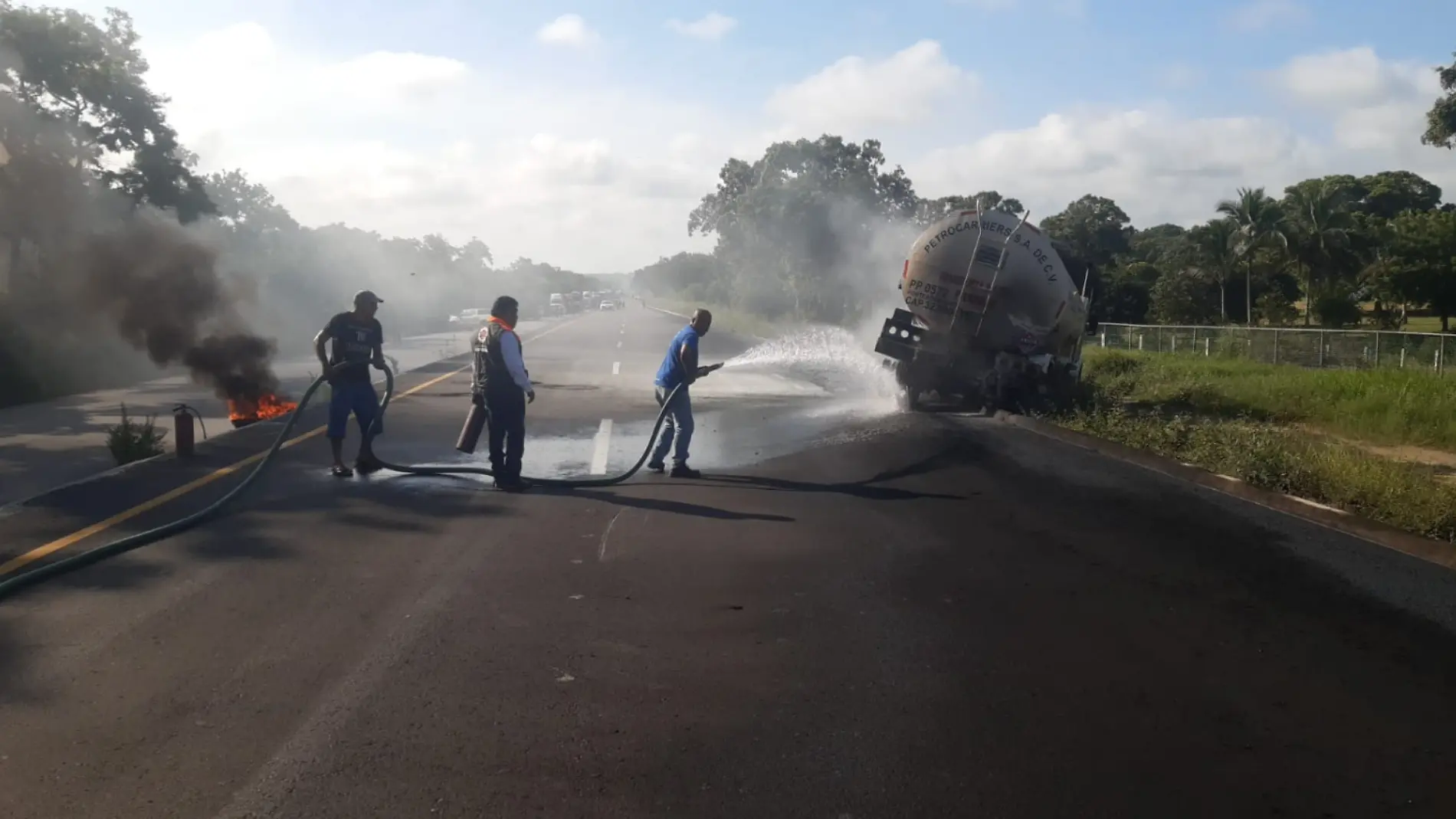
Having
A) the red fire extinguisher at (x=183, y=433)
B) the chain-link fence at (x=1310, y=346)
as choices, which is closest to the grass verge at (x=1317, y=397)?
the chain-link fence at (x=1310, y=346)

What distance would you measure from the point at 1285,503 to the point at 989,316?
24.6 feet

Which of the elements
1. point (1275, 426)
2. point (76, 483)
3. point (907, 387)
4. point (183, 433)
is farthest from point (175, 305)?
point (1275, 426)

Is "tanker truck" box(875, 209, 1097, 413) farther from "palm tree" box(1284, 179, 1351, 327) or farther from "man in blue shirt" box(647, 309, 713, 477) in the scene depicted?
"palm tree" box(1284, 179, 1351, 327)

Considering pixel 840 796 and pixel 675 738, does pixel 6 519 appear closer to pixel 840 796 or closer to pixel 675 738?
pixel 675 738

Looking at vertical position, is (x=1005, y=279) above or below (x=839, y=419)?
above

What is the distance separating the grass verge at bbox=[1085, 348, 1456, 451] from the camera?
16.1m

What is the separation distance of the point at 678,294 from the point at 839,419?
130 meters

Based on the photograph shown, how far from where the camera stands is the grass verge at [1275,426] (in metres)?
10.0

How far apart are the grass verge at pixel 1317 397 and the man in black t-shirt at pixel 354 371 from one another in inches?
465

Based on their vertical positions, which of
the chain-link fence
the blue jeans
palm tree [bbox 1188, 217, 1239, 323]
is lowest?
the blue jeans

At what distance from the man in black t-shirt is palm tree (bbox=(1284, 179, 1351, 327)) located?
52863 mm

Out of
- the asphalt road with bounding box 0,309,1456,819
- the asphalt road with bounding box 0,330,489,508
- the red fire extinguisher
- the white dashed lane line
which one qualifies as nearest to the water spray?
the asphalt road with bounding box 0,309,1456,819

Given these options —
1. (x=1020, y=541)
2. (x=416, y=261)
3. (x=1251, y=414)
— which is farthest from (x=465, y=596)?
(x=416, y=261)

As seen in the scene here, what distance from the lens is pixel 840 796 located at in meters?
4.26
